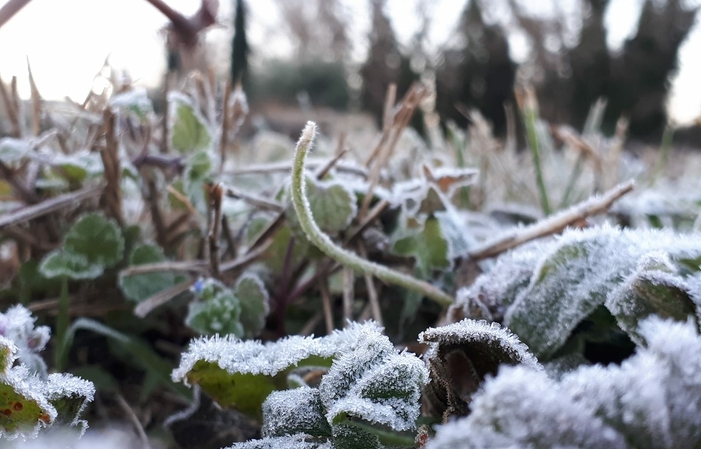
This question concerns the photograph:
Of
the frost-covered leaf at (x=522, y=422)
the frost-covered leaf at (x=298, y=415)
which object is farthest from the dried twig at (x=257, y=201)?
the frost-covered leaf at (x=522, y=422)

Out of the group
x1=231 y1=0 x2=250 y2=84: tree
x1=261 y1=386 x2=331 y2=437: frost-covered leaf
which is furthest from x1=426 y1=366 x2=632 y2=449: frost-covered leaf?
x1=231 y1=0 x2=250 y2=84: tree

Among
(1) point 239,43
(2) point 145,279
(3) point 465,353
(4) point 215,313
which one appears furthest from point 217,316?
(1) point 239,43

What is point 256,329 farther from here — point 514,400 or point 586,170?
point 586,170

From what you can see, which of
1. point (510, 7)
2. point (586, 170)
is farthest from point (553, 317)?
point (510, 7)

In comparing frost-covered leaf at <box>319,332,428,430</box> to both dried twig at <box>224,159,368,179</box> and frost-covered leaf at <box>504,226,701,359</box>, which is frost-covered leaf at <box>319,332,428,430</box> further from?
dried twig at <box>224,159,368,179</box>

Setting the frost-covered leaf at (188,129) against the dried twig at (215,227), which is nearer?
the dried twig at (215,227)

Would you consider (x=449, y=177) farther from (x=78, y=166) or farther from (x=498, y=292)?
(x=78, y=166)

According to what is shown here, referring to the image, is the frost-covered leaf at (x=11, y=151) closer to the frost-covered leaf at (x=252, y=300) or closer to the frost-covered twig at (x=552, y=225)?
the frost-covered leaf at (x=252, y=300)
